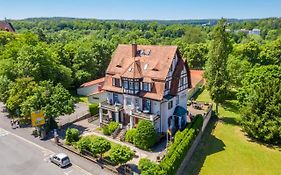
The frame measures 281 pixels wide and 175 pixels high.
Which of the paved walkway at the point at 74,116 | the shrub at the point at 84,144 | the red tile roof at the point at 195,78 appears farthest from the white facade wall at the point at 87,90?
the shrub at the point at 84,144

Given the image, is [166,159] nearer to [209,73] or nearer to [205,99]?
[209,73]

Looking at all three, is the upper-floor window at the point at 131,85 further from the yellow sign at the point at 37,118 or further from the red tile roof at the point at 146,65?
the yellow sign at the point at 37,118

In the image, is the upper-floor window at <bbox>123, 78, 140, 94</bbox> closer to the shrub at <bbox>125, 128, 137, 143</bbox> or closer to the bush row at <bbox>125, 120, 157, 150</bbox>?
the bush row at <bbox>125, 120, 157, 150</bbox>

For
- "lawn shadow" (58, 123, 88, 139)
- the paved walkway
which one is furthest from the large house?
the paved walkway

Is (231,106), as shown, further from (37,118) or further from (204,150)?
(37,118)

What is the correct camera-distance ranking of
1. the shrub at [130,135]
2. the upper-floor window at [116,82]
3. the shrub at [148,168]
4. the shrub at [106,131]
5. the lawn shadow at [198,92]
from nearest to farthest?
the shrub at [148,168], the shrub at [130,135], the shrub at [106,131], the upper-floor window at [116,82], the lawn shadow at [198,92]

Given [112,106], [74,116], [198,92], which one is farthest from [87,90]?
[198,92]
